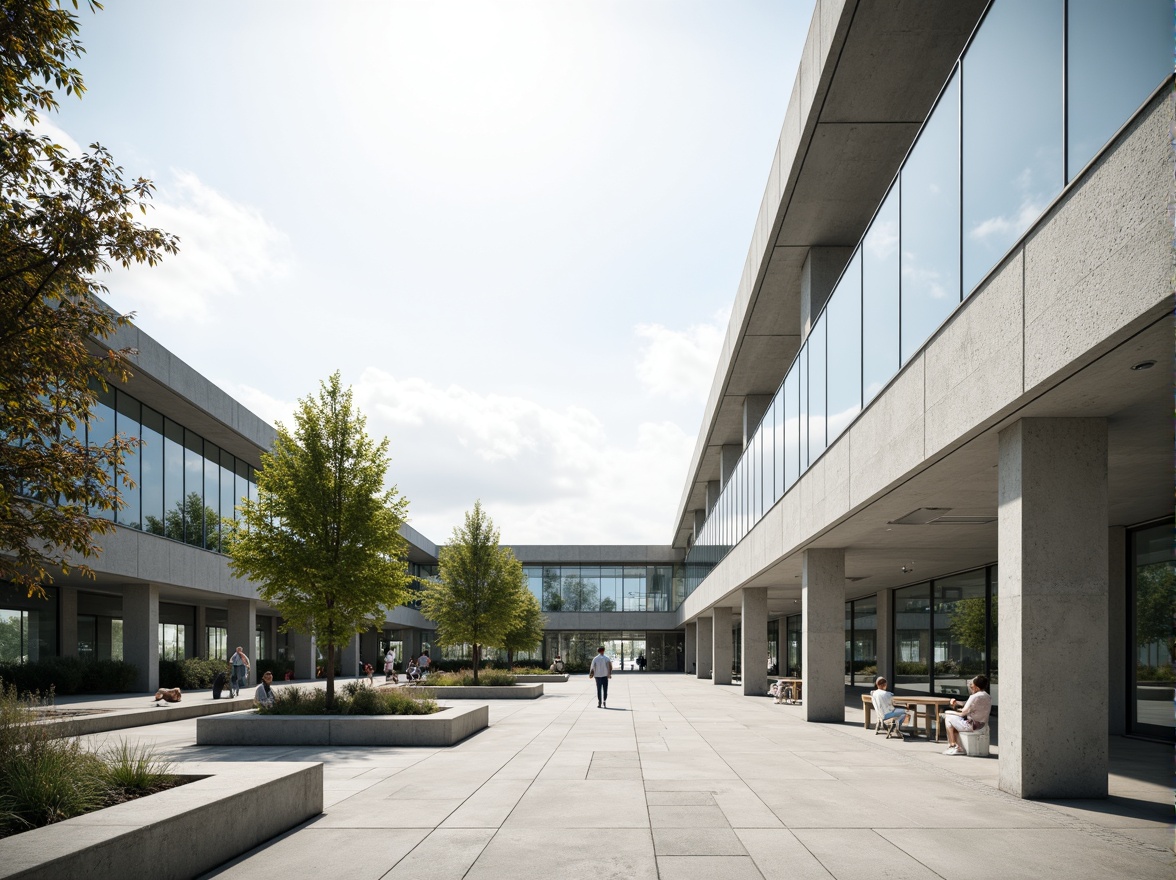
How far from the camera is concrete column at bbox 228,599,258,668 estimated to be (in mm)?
42156

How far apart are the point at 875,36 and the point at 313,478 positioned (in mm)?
13644

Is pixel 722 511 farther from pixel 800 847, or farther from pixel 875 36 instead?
pixel 800 847

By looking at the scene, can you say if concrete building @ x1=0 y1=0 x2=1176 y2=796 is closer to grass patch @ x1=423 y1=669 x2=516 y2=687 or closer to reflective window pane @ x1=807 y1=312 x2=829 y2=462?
reflective window pane @ x1=807 y1=312 x2=829 y2=462

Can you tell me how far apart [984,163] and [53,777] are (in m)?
11.2

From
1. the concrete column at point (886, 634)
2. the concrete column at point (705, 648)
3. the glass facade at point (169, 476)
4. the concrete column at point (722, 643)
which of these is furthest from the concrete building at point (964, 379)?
the concrete column at point (705, 648)

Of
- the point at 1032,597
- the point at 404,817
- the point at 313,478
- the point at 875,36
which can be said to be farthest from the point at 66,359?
the point at 313,478

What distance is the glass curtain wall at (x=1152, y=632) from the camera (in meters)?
18.0

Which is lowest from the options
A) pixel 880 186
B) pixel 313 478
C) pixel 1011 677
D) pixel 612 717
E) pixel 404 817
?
pixel 612 717

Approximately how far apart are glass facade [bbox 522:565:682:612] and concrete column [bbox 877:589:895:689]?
1481 inches

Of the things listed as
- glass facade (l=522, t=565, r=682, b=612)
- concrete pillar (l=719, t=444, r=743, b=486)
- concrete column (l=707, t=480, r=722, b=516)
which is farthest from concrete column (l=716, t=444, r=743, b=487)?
glass facade (l=522, t=565, r=682, b=612)

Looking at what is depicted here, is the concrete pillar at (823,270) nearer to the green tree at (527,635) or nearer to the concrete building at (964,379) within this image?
the concrete building at (964,379)

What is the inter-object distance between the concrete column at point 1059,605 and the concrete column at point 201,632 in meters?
41.9

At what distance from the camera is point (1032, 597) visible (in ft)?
35.6

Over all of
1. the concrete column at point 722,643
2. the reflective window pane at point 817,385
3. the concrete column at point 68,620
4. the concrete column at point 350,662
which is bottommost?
the concrete column at point 350,662
